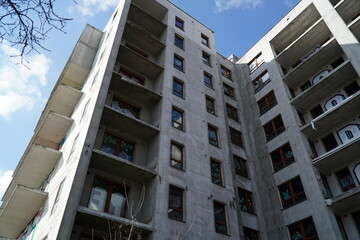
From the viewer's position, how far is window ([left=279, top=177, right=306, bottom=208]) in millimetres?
19266

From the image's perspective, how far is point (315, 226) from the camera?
17219 millimetres

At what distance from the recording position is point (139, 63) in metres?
21.9

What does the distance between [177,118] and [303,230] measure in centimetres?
1060

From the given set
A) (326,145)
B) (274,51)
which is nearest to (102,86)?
(326,145)

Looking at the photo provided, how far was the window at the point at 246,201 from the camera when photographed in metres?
20.2

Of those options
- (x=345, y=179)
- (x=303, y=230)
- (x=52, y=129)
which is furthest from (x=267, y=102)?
(x=52, y=129)

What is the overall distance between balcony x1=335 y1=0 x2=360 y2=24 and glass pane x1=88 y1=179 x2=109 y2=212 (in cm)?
2214

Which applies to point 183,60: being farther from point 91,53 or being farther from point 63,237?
point 63,237

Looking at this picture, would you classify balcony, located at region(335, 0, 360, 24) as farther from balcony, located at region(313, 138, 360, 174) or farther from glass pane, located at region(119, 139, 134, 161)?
glass pane, located at region(119, 139, 134, 161)

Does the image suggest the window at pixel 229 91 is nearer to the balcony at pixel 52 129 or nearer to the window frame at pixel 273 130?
the window frame at pixel 273 130

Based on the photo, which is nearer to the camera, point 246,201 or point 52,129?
point 246,201

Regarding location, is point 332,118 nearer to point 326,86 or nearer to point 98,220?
point 326,86

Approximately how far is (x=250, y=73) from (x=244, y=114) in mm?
4993

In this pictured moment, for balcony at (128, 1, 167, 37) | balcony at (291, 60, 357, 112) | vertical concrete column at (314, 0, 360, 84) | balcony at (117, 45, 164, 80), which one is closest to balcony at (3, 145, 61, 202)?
balcony at (117, 45, 164, 80)
